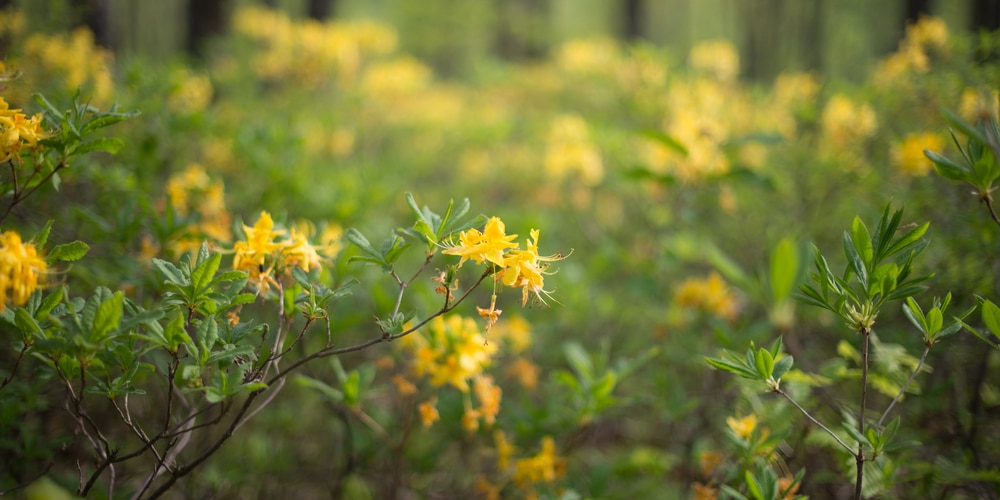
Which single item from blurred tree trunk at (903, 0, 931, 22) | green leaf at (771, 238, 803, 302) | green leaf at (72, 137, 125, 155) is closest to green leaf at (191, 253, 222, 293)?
green leaf at (72, 137, 125, 155)

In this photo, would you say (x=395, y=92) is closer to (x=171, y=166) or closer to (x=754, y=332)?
(x=171, y=166)

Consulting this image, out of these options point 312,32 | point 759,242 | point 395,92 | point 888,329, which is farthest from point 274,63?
point 888,329

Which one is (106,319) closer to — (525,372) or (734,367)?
(734,367)

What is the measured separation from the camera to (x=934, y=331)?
1.08m

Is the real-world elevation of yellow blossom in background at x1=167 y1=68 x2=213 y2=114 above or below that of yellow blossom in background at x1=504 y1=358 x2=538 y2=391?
above

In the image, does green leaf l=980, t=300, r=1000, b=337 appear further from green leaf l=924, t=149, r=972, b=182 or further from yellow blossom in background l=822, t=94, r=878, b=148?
yellow blossom in background l=822, t=94, r=878, b=148

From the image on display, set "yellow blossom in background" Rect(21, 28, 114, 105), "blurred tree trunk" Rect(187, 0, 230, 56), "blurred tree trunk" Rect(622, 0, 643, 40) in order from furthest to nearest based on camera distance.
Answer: "blurred tree trunk" Rect(622, 0, 643, 40)
"blurred tree trunk" Rect(187, 0, 230, 56)
"yellow blossom in background" Rect(21, 28, 114, 105)

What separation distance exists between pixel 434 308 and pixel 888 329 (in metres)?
1.78

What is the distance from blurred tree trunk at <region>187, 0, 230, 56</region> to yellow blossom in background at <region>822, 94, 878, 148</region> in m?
5.51

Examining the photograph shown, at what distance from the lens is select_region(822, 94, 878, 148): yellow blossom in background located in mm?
2836

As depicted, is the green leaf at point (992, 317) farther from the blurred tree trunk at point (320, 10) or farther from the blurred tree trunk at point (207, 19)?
the blurred tree trunk at point (320, 10)

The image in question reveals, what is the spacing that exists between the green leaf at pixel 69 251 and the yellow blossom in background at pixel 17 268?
0.07 m

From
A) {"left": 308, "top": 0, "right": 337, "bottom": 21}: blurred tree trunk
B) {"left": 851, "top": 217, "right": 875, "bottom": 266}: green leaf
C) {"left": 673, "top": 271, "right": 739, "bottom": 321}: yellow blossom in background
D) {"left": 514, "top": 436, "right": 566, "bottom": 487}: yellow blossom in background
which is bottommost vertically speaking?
{"left": 514, "top": 436, "right": 566, "bottom": 487}: yellow blossom in background

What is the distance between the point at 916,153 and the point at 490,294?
197 centimetres
